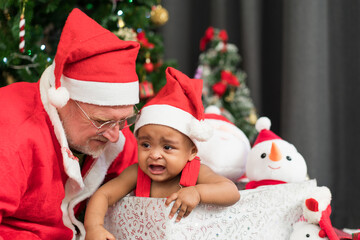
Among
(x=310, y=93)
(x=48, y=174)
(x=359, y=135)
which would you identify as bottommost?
(x=359, y=135)

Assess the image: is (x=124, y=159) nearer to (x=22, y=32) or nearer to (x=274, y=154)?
(x=274, y=154)

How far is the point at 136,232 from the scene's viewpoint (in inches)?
51.4

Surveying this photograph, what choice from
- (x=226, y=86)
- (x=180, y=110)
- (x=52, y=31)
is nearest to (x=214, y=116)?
(x=180, y=110)

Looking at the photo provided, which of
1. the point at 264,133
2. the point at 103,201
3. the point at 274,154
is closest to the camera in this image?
the point at 103,201

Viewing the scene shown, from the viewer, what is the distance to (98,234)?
4.09 feet

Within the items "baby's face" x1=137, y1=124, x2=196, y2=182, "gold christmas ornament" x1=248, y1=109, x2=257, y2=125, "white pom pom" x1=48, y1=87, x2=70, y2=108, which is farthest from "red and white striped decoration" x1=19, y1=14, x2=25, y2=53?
"gold christmas ornament" x1=248, y1=109, x2=257, y2=125

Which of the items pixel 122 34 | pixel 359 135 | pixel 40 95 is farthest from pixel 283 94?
pixel 40 95

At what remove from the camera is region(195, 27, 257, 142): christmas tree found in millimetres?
2914

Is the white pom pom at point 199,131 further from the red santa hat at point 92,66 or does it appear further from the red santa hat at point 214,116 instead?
the red santa hat at point 214,116

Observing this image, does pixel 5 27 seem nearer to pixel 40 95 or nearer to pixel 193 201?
pixel 40 95

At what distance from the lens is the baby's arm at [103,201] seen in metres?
1.26

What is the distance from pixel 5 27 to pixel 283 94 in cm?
179

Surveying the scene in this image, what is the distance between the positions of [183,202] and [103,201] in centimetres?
26

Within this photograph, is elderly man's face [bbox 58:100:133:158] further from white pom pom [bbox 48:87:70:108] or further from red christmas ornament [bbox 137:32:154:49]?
red christmas ornament [bbox 137:32:154:49]
